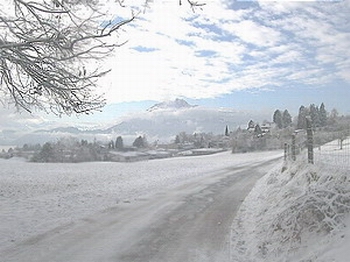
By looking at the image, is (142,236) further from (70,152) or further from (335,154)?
(70,152)

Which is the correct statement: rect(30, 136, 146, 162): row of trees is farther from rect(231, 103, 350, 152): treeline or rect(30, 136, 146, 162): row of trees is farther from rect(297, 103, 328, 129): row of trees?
rect(297, 103, 328, 129): row of trees

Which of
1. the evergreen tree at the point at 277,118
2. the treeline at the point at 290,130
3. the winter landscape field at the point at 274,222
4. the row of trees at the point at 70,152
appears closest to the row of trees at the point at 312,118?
the treeline at the point at 290,130

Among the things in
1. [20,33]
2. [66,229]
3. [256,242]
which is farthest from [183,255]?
[20,33]

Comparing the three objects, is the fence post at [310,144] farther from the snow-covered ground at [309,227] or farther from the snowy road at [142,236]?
the snowy road at [142,236]


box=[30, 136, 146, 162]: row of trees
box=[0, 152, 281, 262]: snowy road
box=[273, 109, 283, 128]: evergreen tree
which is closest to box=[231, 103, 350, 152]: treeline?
box=[273, 109, 283, 128]: evergreen tree

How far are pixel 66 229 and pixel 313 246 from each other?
231 inches

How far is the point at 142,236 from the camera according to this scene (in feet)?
30.4

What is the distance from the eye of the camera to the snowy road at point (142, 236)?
7750 mm

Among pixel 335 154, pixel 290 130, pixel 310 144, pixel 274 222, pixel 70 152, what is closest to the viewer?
pixel 274 222

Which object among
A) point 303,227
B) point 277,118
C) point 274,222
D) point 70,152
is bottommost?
point 274,222

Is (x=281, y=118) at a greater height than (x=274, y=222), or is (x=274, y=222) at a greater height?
(x=281, y=118)

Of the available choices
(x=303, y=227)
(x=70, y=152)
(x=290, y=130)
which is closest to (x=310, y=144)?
(x=303, y=227)

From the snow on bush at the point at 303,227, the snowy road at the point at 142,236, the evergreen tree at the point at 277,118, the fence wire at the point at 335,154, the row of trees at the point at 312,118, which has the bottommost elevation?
the snowy road at the point at 142,236

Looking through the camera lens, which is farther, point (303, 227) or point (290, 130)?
point (290, 130)
